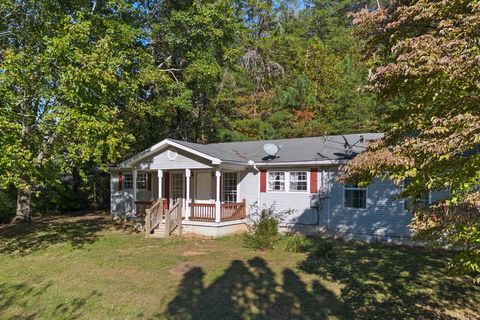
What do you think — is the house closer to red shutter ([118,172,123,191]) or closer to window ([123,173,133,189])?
window ([123,173,133,189])

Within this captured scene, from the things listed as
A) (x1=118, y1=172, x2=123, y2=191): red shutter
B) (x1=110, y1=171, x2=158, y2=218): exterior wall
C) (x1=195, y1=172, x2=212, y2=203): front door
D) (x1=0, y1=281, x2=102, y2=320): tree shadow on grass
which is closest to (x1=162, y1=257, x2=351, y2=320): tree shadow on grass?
(x1=0, y1=281, x2=102, y2=320): tree shadow on grass

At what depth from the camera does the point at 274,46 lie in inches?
1244

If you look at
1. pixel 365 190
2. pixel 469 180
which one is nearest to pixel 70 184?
pixel 365 190

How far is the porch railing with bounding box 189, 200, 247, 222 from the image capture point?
1625 cm

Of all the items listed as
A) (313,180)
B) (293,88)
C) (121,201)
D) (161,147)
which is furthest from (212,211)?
(293,88)

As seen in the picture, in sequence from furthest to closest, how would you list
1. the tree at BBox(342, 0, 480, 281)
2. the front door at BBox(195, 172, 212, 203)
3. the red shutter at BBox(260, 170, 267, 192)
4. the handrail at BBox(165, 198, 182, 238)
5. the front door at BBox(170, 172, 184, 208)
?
the front door at BBox(170, 172, 184, 208) → the front door at BBox(195, 172, 212, 203) → the red shutter at BBox(260, 170, 267, 192) → the handrail at BBox(165, 198, 182, 238) → the tree at BBox(342, 0, 480, 281)

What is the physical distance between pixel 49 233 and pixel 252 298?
39.8 ft

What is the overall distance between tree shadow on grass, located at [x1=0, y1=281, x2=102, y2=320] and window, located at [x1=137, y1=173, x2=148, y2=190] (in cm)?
1142

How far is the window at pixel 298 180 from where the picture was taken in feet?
52.5

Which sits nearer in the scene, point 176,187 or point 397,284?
point 397,284

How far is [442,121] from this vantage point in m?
4.64

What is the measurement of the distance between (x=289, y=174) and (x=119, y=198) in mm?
9817

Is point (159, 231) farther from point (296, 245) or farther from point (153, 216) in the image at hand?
point (296, 245)

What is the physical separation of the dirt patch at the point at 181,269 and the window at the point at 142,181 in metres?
10.2
